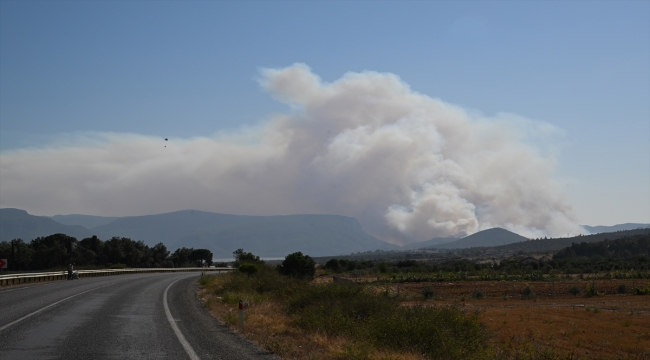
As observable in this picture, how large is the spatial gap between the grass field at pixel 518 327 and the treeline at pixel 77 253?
6758 centimetres

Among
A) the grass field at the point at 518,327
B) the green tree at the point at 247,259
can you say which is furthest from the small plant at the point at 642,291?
the green tree at the point at 247,259

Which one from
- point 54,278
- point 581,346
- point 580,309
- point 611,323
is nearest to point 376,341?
point 581,346

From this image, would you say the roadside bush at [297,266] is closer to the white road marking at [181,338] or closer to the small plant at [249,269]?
the small plant at [249,269]

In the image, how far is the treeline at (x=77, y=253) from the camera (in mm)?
88438

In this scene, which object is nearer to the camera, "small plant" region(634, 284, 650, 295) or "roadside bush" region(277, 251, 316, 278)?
"small plant" region(634, 284, 650, 295)

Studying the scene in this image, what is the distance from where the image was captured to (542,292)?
159ft

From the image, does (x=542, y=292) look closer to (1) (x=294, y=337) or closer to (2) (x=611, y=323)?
(2) (x=611, y=323)

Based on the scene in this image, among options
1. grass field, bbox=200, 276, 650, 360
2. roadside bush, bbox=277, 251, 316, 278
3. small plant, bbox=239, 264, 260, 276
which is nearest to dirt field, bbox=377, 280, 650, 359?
grass field, bbox=200, 276, 650, 360

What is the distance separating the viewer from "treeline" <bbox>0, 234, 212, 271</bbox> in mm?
88438

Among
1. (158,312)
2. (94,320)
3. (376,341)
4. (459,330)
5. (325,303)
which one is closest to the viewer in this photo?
(376,341)

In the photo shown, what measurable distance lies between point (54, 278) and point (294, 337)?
40.9m

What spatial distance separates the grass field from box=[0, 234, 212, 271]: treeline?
67576mm

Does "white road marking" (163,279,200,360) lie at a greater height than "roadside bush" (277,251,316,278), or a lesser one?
lesser

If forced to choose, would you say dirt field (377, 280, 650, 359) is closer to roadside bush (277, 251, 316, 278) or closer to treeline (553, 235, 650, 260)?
roadside bush (277, 251, 316, 278)
